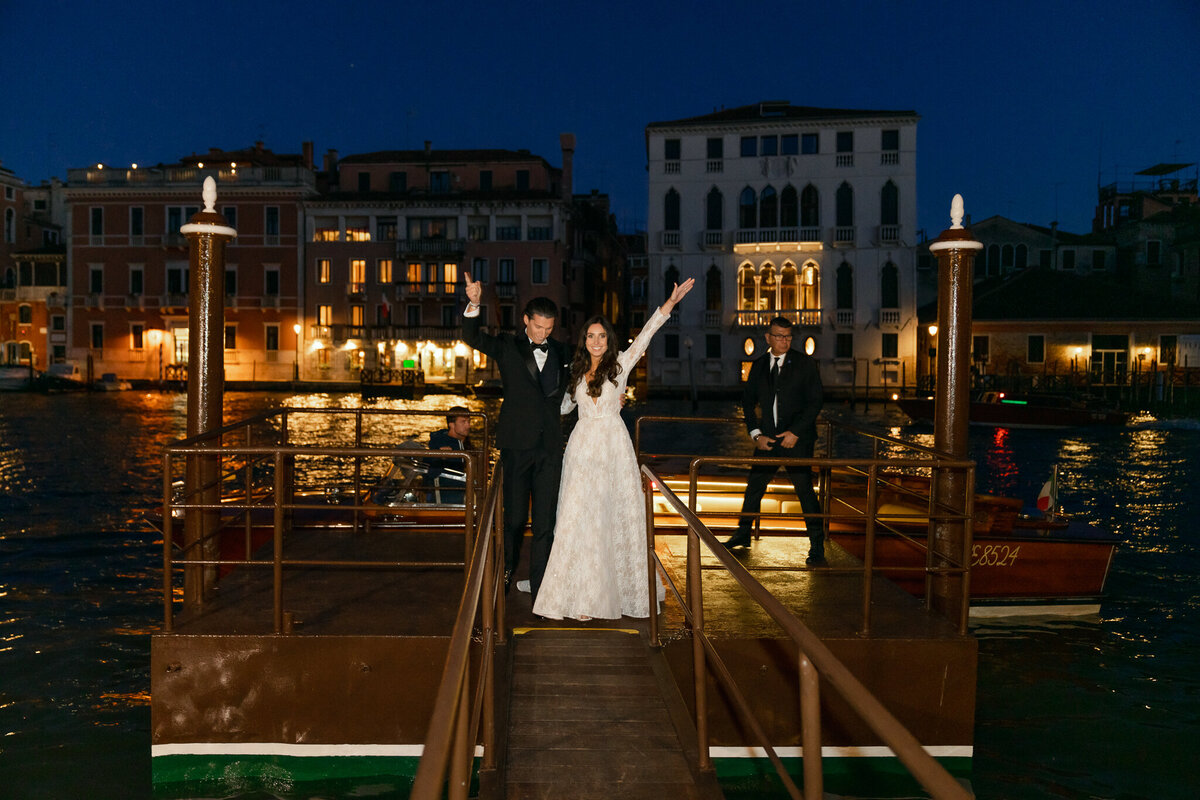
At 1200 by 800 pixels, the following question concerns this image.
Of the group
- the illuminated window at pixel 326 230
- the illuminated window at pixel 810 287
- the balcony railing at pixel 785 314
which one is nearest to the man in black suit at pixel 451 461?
the balcony railing at pixel 785 314

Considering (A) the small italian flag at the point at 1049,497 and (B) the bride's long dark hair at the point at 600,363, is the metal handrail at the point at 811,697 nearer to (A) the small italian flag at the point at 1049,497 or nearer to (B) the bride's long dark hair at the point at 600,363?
(B) the bride's long dark hair at the point at 600,363

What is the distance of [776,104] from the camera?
44125 mm

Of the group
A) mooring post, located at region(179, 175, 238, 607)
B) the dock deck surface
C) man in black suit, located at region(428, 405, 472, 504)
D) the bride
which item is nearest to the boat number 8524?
the dock deck surface

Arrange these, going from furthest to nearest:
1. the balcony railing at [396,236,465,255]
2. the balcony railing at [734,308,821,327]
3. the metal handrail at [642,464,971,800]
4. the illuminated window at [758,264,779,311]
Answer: the balcony railing at [396,236,465,255] < the illuminated window at [758,264,779,311] < the balcony railing at [734,308,821,327] < the metal handrail at [642,464,971,800]

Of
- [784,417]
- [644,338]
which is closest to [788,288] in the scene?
[784,417]

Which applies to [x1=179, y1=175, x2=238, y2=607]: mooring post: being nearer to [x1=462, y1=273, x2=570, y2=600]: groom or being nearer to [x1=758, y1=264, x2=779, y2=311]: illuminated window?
[x1=462, y1=273, x2=570, y2=600]: groom

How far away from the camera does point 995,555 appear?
8.09 m

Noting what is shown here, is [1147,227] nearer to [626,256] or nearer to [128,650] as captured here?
[626,256]

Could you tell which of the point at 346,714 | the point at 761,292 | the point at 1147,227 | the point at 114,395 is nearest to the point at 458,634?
the point at 346,714

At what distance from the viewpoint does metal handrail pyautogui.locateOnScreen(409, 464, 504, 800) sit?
5.23 ft

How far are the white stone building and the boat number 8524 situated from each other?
114ft

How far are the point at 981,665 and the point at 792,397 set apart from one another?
2.95 meters

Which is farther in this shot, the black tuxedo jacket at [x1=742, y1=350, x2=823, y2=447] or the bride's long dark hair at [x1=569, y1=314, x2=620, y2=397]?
the black tuxedo jacket at [x1=742, y1=350, x2=823, y2=447]

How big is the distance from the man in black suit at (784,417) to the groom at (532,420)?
163 centimetres
